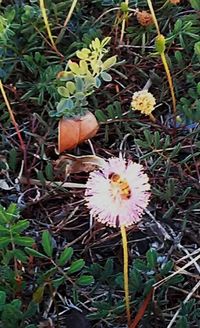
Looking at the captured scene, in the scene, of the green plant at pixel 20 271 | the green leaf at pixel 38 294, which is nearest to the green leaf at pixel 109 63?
the green plant at pixel 20 271

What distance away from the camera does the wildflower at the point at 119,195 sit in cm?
114

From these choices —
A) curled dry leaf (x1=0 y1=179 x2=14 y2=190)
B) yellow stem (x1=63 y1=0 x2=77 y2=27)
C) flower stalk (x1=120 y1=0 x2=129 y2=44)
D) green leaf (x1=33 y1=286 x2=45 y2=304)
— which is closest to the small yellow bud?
flower stalk (x1=120 y1=0 x2=129 y2=44)

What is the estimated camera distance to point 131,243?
4.83 feet

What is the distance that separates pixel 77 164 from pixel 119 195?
1.48 feet

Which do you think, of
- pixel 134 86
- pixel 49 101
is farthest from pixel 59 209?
pixel 134 86

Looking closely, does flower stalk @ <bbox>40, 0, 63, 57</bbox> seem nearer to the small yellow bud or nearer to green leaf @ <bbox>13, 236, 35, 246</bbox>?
the small yellow bud

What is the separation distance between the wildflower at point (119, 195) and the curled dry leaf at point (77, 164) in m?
0.40

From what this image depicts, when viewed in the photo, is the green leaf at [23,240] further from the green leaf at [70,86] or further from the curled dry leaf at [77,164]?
the green leaf at [70,86]

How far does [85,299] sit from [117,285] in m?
0.06

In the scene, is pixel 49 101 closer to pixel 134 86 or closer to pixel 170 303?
pixel 134 86

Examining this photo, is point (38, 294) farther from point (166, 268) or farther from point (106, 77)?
point (106, 77)

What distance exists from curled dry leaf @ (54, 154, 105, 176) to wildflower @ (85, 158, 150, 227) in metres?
0.40

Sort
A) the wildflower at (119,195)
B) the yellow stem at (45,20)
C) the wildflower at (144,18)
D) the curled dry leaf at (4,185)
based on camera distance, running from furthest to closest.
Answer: the wildflower at (144,18), the yellow stem at (45,20), the curled dry leaf at (4,185), the wildflower at (119,195)

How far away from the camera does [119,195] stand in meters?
1.14
